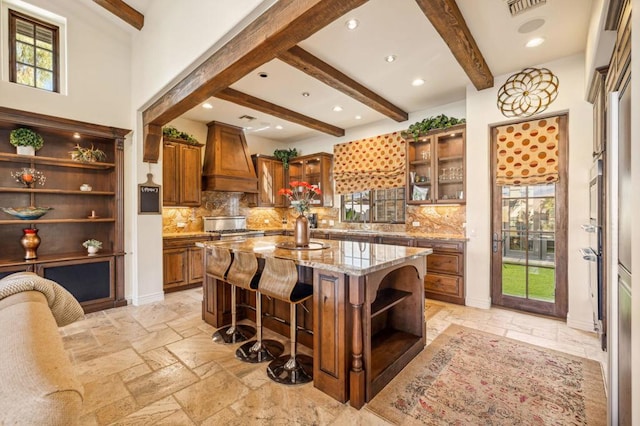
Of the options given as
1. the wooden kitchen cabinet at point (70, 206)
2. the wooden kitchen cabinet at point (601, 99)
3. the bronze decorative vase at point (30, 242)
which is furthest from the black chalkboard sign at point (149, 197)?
the wooden kitchen cabinet at point (601, 99)

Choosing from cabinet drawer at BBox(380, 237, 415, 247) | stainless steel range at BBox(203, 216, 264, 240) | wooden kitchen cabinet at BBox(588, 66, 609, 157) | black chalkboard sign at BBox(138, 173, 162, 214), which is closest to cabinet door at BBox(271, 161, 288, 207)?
stainless steel range at BBox(203, 216, 264, 240)

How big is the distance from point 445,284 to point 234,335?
10.0 feet

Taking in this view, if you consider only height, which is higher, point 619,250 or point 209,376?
point 619,250

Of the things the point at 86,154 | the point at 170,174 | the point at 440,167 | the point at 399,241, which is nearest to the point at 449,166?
the point at 440,167

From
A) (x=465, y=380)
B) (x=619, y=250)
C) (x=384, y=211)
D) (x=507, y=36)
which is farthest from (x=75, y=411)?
(x=384, y=211)

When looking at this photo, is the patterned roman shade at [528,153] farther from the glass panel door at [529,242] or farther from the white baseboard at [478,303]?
the white baseboard at [478,303]

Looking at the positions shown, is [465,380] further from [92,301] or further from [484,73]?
[92,301]

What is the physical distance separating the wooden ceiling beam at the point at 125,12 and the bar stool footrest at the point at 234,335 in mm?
4332

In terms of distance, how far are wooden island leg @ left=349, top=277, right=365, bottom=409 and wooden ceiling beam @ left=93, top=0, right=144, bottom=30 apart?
15.3ft

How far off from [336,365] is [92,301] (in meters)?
3.71

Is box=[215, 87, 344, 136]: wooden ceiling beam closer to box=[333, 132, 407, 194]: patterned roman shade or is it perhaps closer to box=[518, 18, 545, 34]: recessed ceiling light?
box=[333, 132, 407, 194]: patterned roman shade

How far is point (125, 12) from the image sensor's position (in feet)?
12.8

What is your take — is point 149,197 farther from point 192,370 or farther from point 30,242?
point 192,370

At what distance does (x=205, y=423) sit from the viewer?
6.06ft
